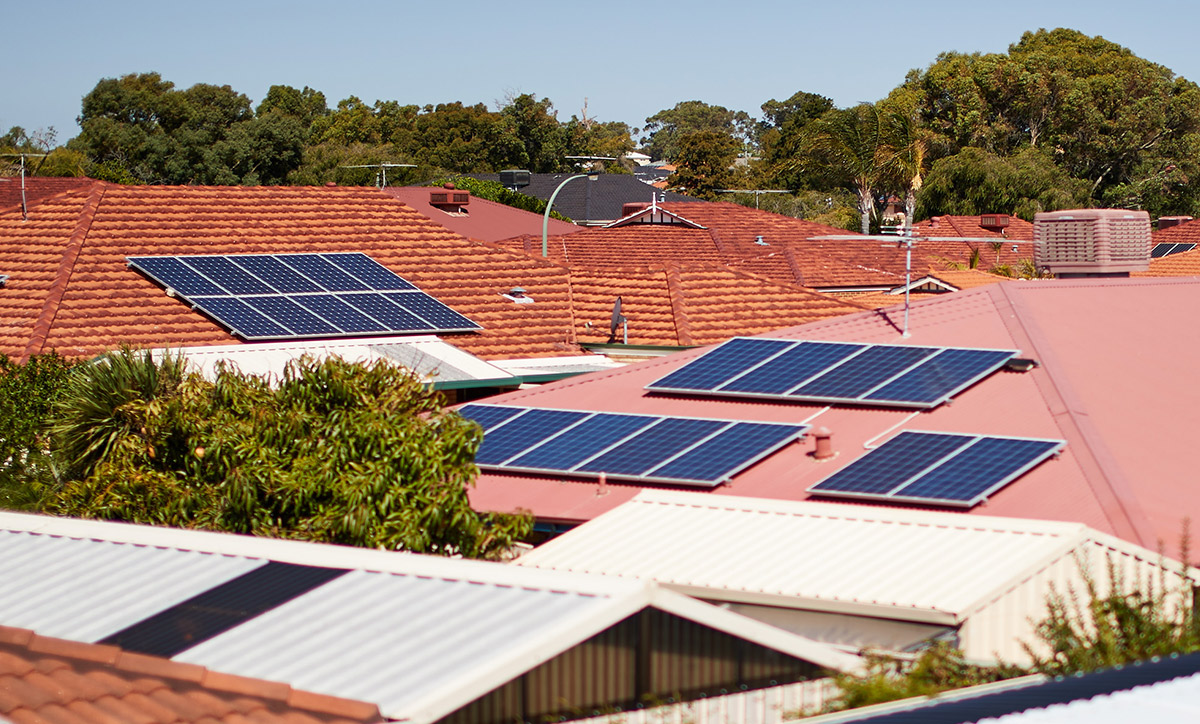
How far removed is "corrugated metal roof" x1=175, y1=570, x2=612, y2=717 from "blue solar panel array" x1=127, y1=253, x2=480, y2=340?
713 inches

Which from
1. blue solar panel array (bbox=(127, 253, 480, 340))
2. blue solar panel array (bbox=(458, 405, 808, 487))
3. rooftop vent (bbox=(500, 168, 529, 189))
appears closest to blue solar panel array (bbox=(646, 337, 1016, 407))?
blue solar panel array (bbox=(458, 405, 808, 487))

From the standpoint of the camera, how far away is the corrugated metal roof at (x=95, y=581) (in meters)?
10.2

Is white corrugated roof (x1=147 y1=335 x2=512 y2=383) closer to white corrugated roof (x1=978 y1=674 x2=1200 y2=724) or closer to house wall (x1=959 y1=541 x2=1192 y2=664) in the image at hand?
house wall (x1=959 y1=541 x2=1192 y2=664)

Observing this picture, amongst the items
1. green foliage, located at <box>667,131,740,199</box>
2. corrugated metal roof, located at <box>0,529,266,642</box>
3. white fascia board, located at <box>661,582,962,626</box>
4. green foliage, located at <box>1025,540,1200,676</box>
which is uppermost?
green foliage, located at <box>667,131,740,199</box>

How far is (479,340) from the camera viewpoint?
29.3m

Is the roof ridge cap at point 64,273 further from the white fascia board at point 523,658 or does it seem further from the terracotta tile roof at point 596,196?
the terracotta tile roof at point 596,196

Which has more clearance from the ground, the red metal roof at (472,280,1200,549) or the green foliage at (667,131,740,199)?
the green foliage at (667,131,740,199)

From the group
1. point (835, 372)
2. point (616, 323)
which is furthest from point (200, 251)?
point (835, 372)

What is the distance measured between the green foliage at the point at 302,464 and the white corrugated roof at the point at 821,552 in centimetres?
135

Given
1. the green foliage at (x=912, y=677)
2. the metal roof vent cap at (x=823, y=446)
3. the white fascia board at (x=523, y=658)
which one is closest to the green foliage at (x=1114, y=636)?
the green foliage at (x=912, y=677)

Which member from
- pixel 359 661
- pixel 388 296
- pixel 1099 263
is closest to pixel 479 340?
pixel 388 296

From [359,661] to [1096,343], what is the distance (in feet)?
48.0

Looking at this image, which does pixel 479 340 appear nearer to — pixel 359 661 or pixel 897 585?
pixel 897 585

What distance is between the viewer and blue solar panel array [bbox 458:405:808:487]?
1786 centimetres
